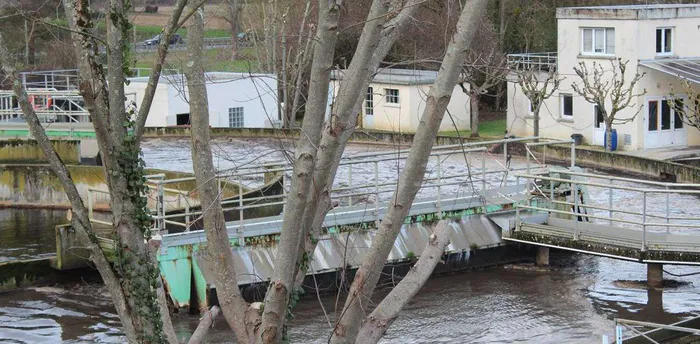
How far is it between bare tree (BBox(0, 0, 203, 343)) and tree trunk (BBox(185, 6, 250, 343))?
187 mm

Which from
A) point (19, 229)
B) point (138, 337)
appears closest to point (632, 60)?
point (19, 229)

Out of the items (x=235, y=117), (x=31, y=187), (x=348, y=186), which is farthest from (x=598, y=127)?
(x=348, y=186)

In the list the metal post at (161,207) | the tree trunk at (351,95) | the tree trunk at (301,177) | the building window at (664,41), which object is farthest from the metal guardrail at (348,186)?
the building window at (664,41)

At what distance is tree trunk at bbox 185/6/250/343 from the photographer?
7172 millimetres

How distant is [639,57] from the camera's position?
126 ft

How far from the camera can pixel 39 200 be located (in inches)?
1249

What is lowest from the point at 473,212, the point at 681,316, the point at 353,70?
the point at 681,316

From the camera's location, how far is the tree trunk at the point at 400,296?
7484 mm

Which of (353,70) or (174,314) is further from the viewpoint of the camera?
(174,314)

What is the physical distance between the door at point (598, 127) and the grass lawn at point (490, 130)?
3.58m

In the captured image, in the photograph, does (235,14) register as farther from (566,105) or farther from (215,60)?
(566,105)

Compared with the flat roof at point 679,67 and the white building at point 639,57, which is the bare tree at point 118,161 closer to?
the white building at point 639,57

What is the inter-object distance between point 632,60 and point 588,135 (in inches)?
123

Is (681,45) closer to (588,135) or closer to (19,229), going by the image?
(588,135)
